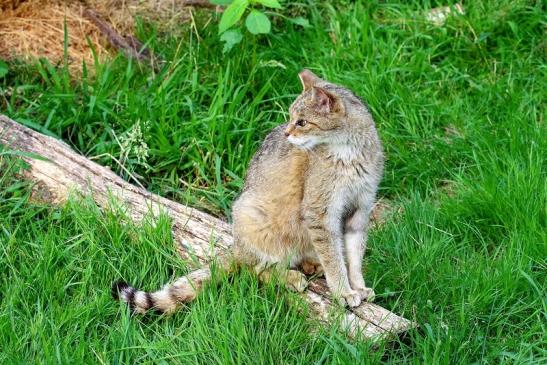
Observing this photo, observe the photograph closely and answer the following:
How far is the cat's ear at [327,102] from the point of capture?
4512 millimetres

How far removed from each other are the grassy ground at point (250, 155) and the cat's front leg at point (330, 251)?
0.84 ft

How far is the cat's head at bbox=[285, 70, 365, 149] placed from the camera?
4.53 meters

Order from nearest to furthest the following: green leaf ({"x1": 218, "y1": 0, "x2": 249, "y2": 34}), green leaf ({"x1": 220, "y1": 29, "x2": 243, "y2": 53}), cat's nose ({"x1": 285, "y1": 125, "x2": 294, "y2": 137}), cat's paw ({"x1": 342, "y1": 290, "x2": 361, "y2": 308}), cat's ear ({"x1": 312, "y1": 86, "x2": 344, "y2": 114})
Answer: cat's paw ({"x1": 342, "y1": 290, "x2": 361, "y2": 308}) → cat's ear ({"x1": 312, "y1": 86, "x2": 344, "y2": 114}) → cat's nose ({"x1": 285, "y1": 125, "x2": 294, "y2": 137}) → green leaf ({"x1": 218, "y1": 0, "x2": 249, "y2": 34}) → green leaf ({"x1": 220, "y1": 29, "x2": 243, "y2": 53})

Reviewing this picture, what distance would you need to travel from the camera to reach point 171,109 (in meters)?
5.96

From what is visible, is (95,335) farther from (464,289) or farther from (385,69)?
(385,69)

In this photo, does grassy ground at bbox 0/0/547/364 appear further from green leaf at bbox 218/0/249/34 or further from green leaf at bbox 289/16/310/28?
green leaf at bbox 218/0/249/34

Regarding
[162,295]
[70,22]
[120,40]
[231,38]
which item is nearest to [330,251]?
[162,295]

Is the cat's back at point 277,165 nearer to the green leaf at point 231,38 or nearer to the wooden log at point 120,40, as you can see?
the green leaf at point 231,38

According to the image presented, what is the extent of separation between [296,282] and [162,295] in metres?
0.66

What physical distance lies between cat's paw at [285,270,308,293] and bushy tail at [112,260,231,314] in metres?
0.34

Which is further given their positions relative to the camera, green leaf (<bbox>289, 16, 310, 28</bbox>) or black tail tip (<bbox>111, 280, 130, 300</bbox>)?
green leaf (<bbox>289, 16, 310, 28</bbox>)

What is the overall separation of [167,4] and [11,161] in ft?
6.46

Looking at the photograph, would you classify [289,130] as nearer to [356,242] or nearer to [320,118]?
[320,118]

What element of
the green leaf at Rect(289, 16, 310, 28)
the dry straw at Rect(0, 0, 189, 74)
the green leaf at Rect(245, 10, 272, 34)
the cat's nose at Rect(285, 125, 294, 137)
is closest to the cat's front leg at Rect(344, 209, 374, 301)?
the cat's nose at Rect(285, 125, 294, 137)
